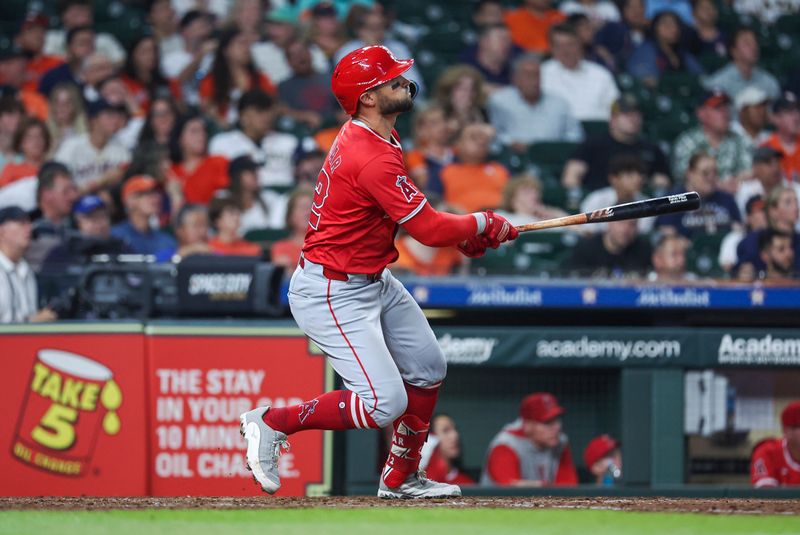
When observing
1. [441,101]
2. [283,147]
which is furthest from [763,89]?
[283,147]

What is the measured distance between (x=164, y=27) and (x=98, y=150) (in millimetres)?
1595

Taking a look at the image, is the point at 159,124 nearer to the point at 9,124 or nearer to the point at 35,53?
the point at 9,124

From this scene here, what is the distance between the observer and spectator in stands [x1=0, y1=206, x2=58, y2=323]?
742cm

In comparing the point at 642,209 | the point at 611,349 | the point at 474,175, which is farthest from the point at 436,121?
the point at 642,209

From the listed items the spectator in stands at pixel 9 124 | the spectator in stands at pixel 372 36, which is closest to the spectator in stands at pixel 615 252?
the spectator in stands at pixel 372 36

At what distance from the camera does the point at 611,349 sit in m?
7.25

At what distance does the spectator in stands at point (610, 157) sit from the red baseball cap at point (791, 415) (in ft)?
10.3

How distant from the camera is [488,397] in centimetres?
738

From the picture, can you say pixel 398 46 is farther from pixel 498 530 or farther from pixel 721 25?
pixel 498 530

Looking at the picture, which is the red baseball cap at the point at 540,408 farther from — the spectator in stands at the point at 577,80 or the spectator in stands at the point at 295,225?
the spectator in stands at the point at 577,80

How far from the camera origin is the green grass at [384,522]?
4.16 m

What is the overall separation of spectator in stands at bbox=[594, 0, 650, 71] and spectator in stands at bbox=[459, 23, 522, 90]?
92cm

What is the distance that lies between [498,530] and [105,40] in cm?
810

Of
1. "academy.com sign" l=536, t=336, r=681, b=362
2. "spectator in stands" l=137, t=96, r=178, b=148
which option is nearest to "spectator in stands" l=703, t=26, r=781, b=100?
"academy.com sign" l=536, t=336, r=681, b=362
